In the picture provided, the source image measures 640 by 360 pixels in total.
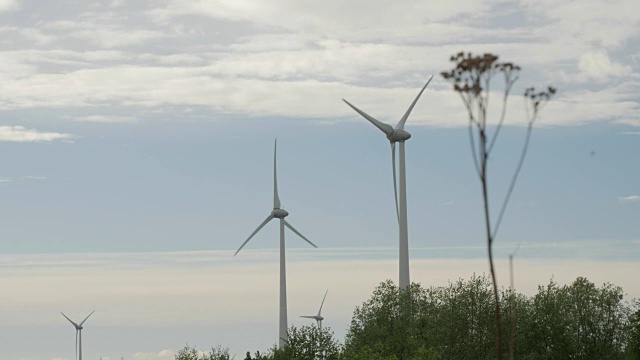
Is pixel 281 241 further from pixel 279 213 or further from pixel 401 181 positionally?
pixel 401 181

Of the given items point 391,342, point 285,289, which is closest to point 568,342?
point 391,342

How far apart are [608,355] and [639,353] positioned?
21400 millimetres

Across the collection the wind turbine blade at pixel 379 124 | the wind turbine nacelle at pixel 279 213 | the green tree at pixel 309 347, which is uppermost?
the wind turbine blade at pixel 379 124

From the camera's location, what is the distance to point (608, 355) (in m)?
116

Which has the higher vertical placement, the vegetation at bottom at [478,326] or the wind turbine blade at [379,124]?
the wind turbine blade at [379,124]

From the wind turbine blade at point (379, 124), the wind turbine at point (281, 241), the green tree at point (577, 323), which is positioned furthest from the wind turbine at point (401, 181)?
the wind turbine at point (281, 241)

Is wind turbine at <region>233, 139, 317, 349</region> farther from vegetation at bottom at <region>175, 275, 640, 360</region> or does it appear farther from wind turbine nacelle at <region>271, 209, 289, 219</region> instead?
vegetation at bottom at <region>175, 275, 640, 360</region>

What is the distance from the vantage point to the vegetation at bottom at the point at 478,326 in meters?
106

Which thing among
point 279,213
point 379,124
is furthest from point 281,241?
point 379,124

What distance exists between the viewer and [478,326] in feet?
366

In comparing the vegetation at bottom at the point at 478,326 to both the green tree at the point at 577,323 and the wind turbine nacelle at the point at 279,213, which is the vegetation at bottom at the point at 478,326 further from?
the wind turbine nacelle at the point at 279,213

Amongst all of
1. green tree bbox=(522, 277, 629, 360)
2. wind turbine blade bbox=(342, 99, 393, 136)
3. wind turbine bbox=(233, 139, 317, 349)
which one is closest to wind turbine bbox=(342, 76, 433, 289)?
wind turbine blade bbox=(342, 99, 393, 136)

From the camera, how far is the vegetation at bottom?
106 m

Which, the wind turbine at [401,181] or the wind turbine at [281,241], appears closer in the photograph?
the wind turbine at [401,181]
